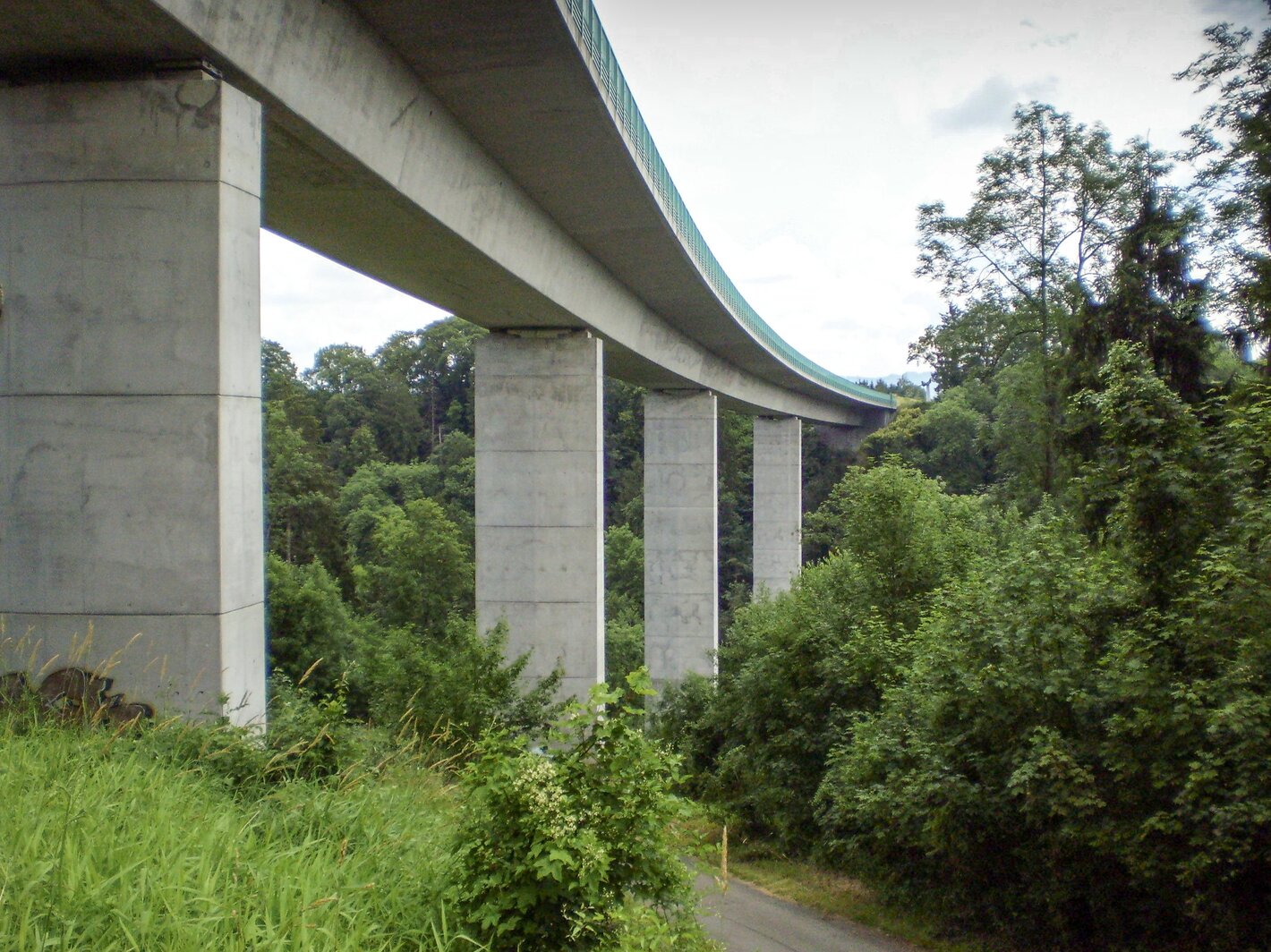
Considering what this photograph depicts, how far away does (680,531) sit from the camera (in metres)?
29.8

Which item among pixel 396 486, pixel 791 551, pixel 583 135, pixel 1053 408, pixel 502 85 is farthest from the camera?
pixel 396 486

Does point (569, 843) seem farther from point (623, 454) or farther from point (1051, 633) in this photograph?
point (623, 454)

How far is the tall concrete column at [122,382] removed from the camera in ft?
22.5

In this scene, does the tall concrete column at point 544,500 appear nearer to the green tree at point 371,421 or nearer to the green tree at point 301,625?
the green tree at point 301,625

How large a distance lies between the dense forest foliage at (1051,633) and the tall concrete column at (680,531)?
684cm

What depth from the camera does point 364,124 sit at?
9.04m

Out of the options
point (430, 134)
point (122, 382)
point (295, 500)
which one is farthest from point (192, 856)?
point (295, 500)

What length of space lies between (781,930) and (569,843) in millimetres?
9668

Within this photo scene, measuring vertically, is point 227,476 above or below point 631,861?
above

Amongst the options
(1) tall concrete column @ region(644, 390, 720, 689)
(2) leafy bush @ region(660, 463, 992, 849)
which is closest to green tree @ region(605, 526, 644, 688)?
(1) tall concrete column @ region(644, 390, 720, 689)

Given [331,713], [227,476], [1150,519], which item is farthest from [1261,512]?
[227,476]

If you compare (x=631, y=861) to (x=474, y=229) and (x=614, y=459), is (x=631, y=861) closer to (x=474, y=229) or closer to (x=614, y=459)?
(x=474, y=229)

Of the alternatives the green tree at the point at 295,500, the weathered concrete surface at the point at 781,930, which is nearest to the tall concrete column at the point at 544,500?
the weathered concrete surface at the point at 781,930

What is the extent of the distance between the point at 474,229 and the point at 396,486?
54820mm
